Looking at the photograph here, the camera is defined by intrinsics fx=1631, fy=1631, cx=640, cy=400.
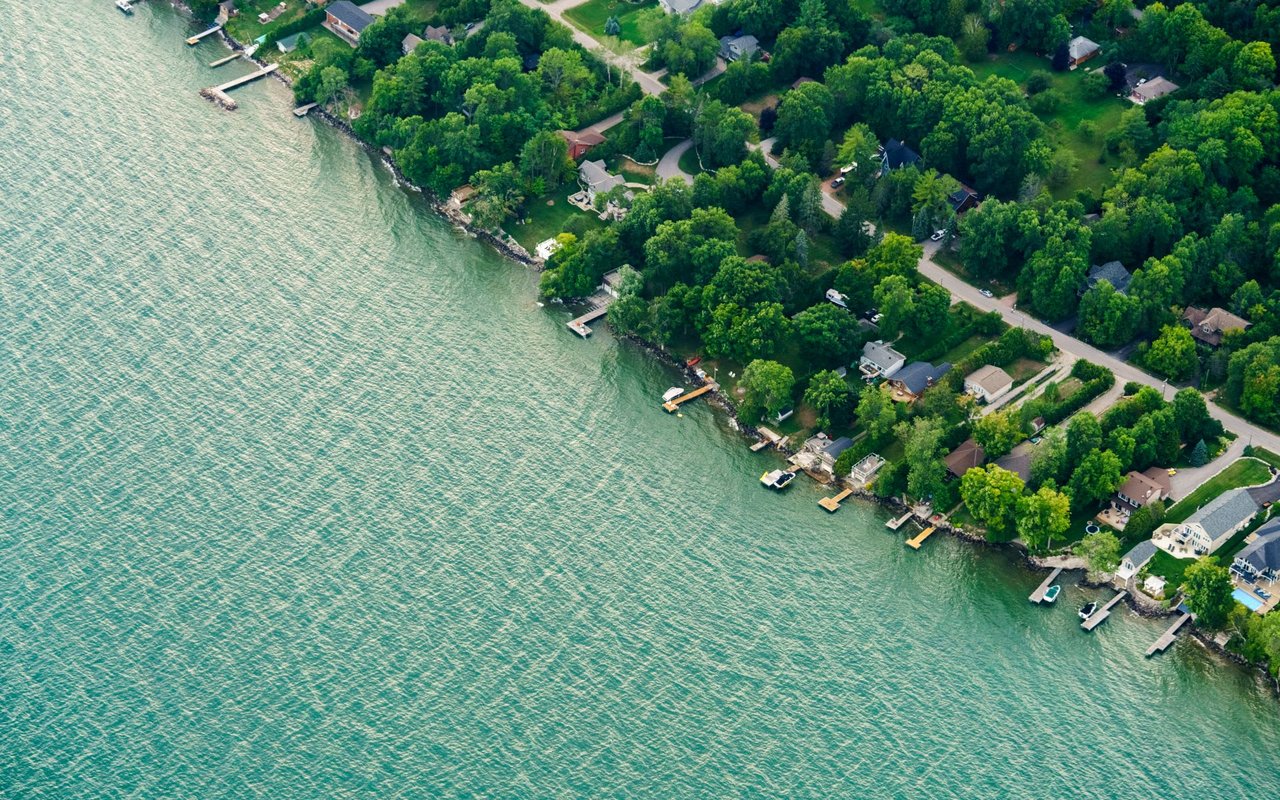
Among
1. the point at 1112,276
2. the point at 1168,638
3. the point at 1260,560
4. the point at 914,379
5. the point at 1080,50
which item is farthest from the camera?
the point at 1080,50

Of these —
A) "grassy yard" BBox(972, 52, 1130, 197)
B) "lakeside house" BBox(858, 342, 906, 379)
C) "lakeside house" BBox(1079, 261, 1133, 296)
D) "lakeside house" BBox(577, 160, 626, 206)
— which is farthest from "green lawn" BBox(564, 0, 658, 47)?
"lakeside house" BBox(1079, 261, 1133, 296)

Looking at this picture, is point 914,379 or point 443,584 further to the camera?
point 914,379

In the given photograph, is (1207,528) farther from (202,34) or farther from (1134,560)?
(202,34)

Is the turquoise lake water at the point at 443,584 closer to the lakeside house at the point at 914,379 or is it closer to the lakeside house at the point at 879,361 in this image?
the lakeside house at the point at 914,379

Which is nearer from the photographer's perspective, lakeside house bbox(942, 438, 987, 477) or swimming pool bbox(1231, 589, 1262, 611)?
swimming pool bbox(1231, 589, 1262, 611)

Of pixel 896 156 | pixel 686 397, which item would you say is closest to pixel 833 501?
pixel 686 397

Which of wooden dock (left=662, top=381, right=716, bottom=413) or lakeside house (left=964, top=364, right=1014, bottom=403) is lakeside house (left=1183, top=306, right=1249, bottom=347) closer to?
lakeside house (left=964, top=364, right=1014, bottom=403)

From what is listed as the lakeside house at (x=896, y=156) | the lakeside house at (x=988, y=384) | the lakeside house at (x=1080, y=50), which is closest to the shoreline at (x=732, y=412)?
the lakeside house at (x=988, y=384)
